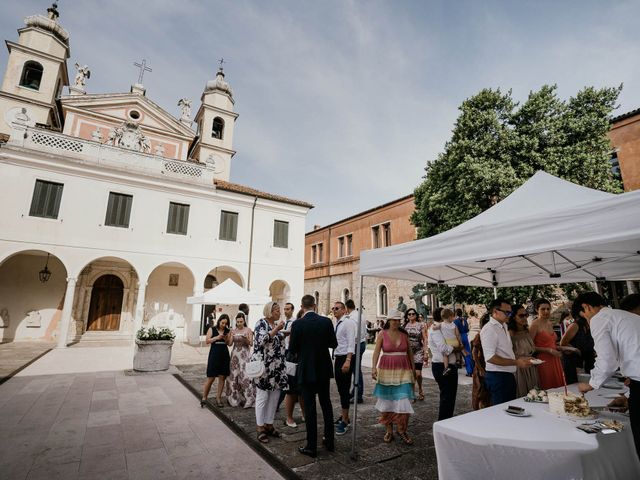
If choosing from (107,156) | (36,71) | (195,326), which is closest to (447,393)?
(195,326)

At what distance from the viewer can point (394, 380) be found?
14.1 ft

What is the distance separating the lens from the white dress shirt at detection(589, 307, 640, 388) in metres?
2.52

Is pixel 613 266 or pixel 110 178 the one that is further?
pixel 110 178

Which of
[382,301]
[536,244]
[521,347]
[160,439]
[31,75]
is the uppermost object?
[31,75]

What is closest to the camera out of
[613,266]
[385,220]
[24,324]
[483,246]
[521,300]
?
[483,246]

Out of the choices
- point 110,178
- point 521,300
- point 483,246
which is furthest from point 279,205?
point 483,246

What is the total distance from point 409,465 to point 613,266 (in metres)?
4.85

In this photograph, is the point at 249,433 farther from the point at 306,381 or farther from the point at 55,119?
the point at 55,119

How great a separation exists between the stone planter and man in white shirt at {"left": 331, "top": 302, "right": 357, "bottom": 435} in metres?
6.14

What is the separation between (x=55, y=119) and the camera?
2092cm

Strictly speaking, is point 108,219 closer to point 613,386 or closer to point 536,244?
point 536,244

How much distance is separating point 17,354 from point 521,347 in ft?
49.0

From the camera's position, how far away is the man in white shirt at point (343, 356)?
4828 millimetres

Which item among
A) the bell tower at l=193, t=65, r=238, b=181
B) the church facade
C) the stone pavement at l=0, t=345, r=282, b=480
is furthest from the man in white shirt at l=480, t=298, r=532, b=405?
the bell tower at l=193, t=65, r=238, b=181
